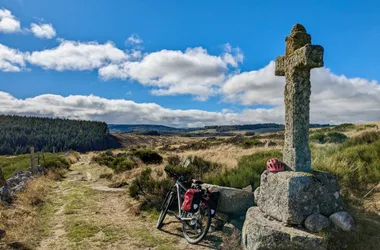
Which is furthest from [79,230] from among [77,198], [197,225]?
[77,198]

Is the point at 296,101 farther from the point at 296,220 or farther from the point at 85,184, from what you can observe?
the point at 85,184

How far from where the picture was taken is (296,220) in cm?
531

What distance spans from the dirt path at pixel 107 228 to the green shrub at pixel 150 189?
14.3 inches

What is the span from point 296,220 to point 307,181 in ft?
2.34

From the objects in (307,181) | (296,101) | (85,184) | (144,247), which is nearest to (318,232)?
(307,181)

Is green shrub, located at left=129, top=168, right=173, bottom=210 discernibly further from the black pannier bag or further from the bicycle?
the black pannier bag

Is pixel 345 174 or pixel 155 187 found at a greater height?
pixel 345 174

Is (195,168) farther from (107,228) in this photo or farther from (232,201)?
(107,228)

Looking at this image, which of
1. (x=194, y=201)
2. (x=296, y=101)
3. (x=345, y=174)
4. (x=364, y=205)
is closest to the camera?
(x=296, y=101)

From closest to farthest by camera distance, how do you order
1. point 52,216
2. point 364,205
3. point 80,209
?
point 364,205, point 52,216, point 80,209

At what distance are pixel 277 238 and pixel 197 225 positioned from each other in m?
2.21

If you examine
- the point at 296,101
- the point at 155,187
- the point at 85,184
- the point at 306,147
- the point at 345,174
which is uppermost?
the point at 296,101

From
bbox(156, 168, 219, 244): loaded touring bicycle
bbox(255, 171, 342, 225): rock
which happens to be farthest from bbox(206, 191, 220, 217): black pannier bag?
bbox(255, 171, 342, 225): rock

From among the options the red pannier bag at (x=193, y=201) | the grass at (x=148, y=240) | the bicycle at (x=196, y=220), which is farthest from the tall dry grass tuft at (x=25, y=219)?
the red pannier bag at (x=193, y=201)
